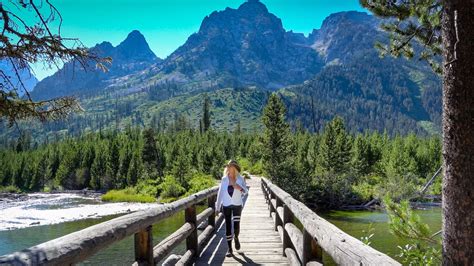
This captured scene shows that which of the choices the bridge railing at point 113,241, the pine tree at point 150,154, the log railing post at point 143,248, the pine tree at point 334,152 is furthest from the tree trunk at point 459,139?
the pine tree at point 150,154

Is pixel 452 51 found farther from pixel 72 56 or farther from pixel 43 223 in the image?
pixel 43 223

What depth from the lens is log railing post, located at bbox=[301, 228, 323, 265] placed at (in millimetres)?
4715

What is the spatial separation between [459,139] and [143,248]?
3275 millimetres

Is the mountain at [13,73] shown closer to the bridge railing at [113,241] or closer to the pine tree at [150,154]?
the bridge railing at [113,241]

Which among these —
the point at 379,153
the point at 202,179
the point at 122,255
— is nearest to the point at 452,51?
the point at 122,255

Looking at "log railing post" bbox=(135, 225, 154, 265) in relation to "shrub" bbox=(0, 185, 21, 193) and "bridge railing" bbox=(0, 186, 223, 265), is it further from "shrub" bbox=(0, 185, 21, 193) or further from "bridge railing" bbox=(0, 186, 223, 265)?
"shrub" bbox=(0, 185, 21, 193)

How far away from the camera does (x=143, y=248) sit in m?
4.58

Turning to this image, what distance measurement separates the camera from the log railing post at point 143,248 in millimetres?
4512

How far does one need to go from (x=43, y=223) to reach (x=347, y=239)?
3808cm

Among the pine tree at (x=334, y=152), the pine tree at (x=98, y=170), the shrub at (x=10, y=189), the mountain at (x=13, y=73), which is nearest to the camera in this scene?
the mountain at (x=13, y=73)

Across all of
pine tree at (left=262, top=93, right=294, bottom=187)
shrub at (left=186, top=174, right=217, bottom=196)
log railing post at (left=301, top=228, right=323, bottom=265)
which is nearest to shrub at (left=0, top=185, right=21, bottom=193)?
shrub at (left=186, top=174, right=217, bottom=196)

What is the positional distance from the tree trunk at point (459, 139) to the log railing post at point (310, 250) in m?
1.64

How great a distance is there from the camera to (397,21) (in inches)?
261

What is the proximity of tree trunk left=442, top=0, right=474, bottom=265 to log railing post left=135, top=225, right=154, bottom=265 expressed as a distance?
2.90 meters
